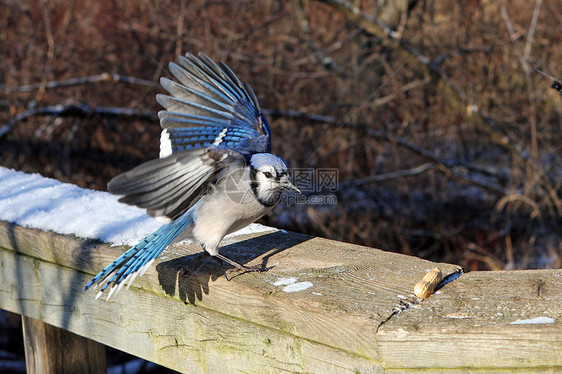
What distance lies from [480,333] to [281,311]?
42 cm

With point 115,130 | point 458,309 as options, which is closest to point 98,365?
point 458,309

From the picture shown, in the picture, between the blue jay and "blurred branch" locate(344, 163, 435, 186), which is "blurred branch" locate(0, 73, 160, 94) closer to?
"blurred branch" locate(344, 163, 435, 186)

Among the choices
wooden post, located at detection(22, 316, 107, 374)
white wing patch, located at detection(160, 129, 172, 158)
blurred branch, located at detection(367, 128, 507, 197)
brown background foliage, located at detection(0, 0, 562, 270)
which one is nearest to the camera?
wooden post, located at detection(22, 316, 107, 374)

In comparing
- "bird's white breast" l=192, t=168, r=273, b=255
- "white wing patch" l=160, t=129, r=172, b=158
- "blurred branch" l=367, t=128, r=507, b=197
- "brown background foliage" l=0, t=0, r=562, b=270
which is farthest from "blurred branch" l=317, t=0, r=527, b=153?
"bird's white breast" l=192, t=168, r=273, b=255

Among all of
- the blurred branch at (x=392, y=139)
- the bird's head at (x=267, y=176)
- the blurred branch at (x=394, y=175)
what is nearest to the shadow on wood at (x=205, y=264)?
the bird's head at (x=267, y=176)

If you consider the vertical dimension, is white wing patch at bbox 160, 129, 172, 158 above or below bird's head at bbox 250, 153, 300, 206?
above

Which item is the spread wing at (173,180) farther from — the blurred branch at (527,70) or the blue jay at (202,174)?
the blurred branch at (527,70)

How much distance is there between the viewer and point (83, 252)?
1752 mm

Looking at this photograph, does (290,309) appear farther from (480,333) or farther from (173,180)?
(173,180)

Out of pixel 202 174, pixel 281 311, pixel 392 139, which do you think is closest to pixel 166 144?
pixel 202 174

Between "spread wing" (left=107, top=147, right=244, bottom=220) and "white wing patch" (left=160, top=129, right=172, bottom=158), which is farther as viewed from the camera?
"white wing patch" (left=160, top=129, right=172, bottom=158)

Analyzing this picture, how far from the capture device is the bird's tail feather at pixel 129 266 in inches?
61.7

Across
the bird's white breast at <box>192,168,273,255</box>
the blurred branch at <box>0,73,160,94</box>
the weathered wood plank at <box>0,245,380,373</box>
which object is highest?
the blurred branch at <box>0,73,160,94</box>

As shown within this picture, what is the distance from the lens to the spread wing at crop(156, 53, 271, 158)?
2.10 metres
